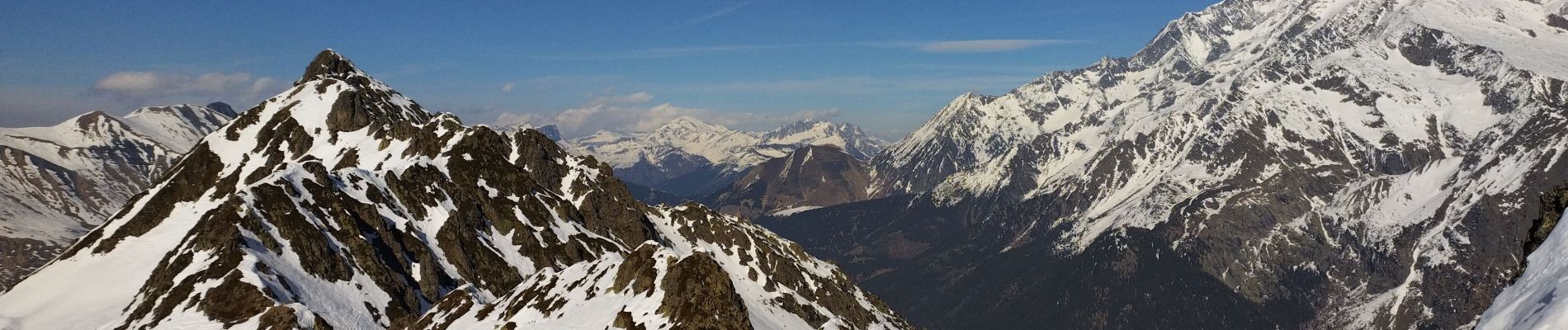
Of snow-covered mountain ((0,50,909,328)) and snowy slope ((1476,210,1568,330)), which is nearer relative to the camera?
snowy slope ((1476,210,1568,330))

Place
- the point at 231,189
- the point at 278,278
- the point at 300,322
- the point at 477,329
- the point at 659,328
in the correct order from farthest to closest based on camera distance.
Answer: the point at 231,189
the point at 278,278
the point at 300,322
the point at 477,329
the point at 659,328

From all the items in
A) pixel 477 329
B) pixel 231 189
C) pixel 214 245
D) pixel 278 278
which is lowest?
pixel 477 329

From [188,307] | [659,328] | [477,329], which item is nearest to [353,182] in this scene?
[188,307]

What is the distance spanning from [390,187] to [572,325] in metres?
107

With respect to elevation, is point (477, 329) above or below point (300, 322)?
below

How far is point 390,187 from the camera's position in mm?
191625

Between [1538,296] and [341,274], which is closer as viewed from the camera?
[1538,296]

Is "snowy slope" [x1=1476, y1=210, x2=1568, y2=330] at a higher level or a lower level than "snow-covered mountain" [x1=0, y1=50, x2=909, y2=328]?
lower

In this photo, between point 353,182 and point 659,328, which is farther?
point 353,182

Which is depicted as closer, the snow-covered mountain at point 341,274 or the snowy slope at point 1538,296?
the snowy slope at point 1538,296

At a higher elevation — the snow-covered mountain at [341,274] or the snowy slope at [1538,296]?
the snow-covered mountain at [341,274]

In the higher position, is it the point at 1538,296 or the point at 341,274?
the point at 341,274

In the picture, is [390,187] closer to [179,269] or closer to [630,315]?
[179,269]

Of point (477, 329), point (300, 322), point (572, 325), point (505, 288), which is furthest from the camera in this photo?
point (505, 288)
